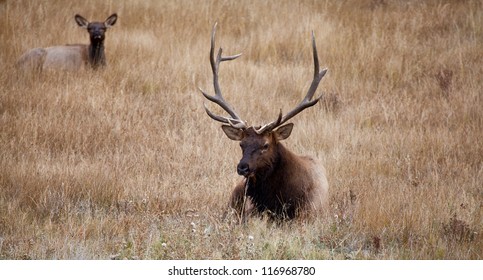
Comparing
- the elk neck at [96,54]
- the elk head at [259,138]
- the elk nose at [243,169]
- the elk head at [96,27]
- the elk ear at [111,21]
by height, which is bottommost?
the elk nose at [243,169]

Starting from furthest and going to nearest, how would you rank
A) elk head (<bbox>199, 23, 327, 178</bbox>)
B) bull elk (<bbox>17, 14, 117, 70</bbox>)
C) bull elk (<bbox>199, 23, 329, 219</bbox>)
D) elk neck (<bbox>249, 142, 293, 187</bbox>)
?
bull elk (<bbox>17, 14, 117, 70</bbox>)
elk neck (<bbox>249, 142, 293, 187</bbox>)
bull elk (<bbox>199, 23, 329, 219</bbox>)
elk head (<bbox>199, 23, 327, 178</bbox>)

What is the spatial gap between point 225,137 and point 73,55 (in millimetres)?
3647

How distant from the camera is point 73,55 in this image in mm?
11266

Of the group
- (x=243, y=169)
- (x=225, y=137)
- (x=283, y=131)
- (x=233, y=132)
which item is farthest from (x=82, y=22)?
(x=243, y=169)

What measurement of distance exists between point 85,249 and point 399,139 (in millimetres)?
3927

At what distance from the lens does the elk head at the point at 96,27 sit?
440 inches

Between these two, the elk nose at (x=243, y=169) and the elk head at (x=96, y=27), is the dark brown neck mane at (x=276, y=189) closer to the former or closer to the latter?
the elk nose at (x=243, y=169)

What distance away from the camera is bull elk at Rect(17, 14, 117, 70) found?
35.0ft

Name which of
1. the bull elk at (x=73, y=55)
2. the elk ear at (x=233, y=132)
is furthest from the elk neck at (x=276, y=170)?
the bull elk at (x=73, y=55)

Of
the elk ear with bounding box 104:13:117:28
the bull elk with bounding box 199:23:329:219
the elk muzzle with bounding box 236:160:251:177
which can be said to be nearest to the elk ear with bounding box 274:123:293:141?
the bull elk with bounding box 199:23:329:219

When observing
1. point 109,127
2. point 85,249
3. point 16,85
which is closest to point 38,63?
point 16,85

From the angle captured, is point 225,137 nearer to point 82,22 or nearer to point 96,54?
point 96,54

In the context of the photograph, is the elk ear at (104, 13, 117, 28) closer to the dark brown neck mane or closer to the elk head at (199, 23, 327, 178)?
the elk head at (199, 23, 327, 178)

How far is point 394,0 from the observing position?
12.8 meters
